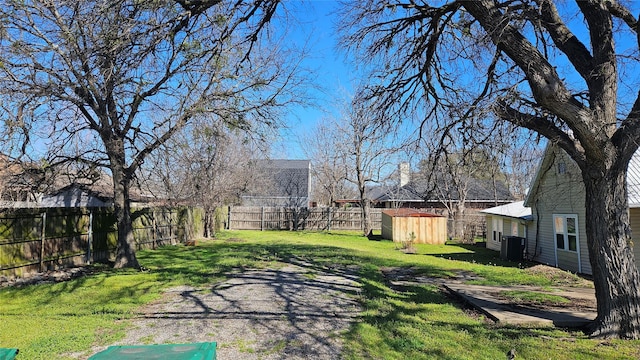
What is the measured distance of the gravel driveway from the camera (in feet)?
16.9

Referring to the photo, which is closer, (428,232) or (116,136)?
(116,136)

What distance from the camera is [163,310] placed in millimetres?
6969

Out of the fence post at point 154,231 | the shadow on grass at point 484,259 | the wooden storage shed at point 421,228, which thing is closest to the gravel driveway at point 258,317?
the shadow on grass at point 484,259

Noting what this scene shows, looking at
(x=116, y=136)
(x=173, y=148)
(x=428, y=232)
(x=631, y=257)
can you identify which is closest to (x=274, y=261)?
(x=173, y=148)

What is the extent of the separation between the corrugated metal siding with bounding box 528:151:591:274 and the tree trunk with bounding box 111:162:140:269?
12765 mm

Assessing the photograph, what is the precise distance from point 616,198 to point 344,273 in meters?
7.11

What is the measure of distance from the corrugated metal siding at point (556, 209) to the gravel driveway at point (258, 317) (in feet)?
27.2

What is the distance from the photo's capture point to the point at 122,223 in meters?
12.1

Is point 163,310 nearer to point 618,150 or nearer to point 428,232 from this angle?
point 618,150

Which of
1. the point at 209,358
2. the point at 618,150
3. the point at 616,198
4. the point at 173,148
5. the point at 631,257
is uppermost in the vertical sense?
the point at 173,148

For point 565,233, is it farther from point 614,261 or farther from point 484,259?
point 614,261

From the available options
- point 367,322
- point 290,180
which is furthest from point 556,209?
point 290,180

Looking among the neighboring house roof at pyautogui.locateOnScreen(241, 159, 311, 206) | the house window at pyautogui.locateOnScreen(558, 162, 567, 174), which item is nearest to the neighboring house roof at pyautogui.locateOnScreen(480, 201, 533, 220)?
the house window at pyautogui.locateOnScreen(558, 162, 567, 174)

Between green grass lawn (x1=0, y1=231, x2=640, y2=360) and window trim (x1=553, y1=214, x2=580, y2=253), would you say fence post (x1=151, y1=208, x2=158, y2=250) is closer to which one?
green grass lawn (x1=0, y1=231, x2=640, y2=360)
